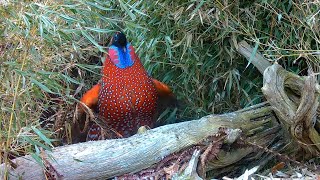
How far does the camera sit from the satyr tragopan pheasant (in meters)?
3.37

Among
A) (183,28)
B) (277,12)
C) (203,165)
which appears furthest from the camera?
(183,28)

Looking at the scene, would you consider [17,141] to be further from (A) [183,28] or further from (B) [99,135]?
(A) [183,28]

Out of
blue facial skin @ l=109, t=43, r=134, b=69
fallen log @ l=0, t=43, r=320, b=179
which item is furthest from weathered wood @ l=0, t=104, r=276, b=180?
blue facial skin @ l=109, t=43, r=134, b=69

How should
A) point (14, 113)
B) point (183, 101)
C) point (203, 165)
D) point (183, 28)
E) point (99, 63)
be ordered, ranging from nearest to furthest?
point (14, 113)
point (203, 165)
point (183, 28)
point (183, 101)
point (99, 63)

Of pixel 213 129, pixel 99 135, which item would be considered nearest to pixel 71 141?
pixel 99 135

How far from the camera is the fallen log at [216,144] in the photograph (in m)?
2.61

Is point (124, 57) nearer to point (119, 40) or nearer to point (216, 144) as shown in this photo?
point (119, 40)

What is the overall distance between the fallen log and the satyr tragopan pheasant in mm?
528

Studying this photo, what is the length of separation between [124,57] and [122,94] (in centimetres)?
22

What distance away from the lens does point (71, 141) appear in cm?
327

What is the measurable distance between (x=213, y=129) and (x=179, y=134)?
17cm

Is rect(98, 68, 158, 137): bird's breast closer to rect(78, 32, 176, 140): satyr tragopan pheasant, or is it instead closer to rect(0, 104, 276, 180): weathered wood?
rect(78, 32, 176, 140): satyr tragopan pheasant

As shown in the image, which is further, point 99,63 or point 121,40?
point 99,63

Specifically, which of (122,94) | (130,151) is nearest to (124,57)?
(122,94)
